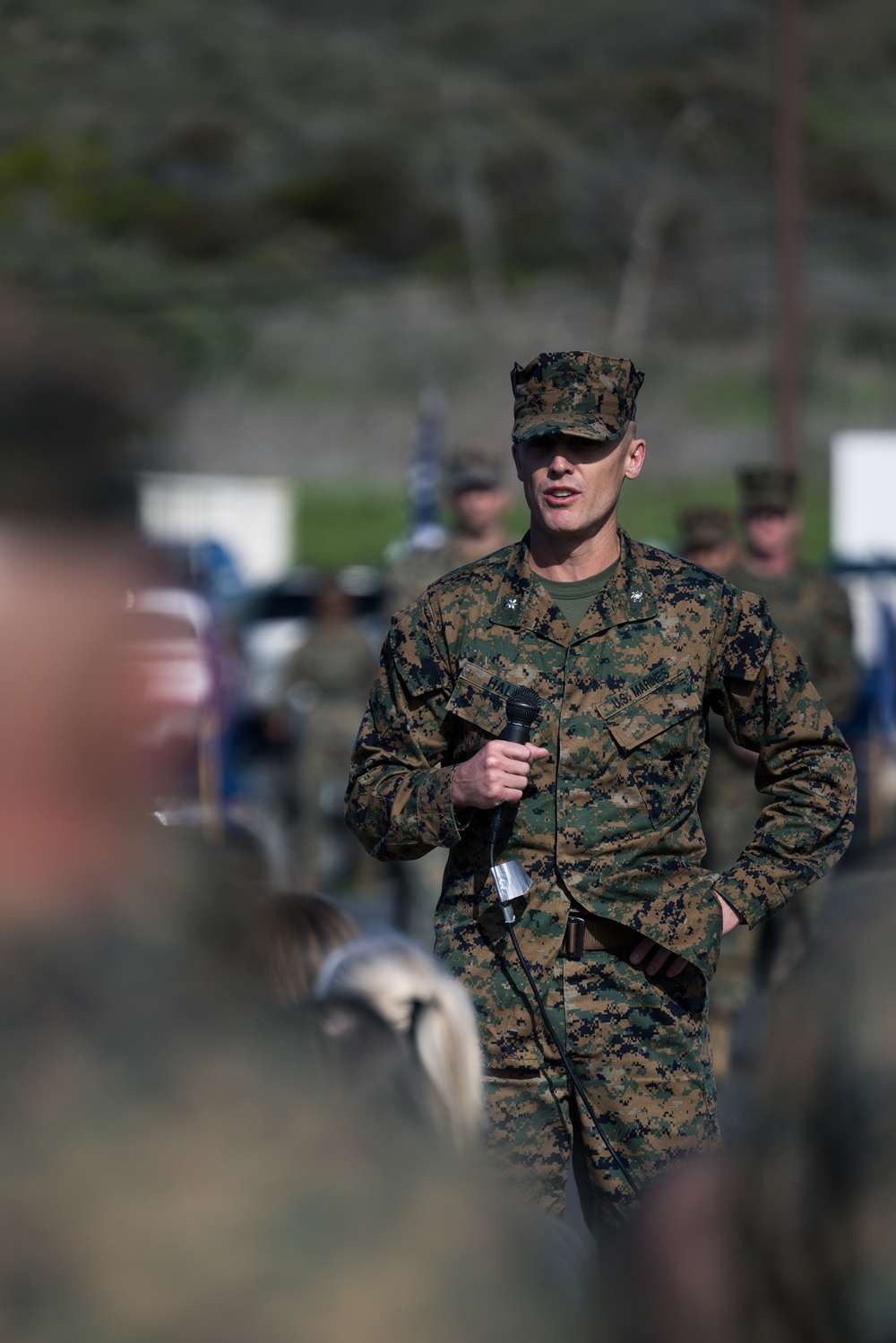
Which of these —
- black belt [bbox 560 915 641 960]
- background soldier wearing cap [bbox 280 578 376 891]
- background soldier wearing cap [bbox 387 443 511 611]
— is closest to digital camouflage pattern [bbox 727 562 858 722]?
background soldier wearing cap [bbox 387 443 511 611]

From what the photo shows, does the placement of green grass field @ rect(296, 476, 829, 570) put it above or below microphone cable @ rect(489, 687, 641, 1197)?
above

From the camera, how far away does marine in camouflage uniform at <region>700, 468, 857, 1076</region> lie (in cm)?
684

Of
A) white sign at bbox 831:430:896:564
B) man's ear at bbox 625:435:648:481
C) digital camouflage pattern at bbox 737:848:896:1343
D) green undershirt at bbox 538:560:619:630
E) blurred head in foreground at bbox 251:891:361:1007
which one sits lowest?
blurred head in foreground at bbox 251:891:361:1007

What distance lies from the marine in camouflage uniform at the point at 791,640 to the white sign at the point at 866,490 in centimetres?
1041

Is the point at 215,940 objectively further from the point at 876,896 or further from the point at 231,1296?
the point at 876,896

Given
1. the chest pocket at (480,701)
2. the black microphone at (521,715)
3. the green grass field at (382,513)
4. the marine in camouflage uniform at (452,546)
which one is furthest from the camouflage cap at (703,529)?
the green grass field at (382,513)

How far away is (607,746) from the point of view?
322 centimetres

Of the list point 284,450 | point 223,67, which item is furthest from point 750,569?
point 223,67

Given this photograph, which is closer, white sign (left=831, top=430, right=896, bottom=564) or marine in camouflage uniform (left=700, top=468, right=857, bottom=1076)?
marine in camouflage uniform (left=700, top=468, right=857, bottom=1076)

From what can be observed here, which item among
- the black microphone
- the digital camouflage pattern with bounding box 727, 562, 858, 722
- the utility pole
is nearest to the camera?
the black microphone

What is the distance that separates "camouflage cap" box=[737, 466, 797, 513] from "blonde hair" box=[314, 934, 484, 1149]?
4.12 metres

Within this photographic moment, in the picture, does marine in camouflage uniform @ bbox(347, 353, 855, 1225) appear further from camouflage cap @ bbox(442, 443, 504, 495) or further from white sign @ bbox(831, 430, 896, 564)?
white sign @ bbox(831, 430, 896, 564)

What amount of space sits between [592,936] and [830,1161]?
82.9 inches

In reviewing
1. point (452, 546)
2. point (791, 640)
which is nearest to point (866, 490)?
point (791, 640)
